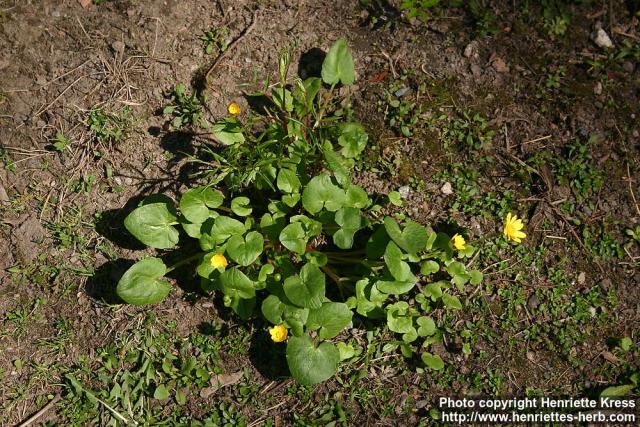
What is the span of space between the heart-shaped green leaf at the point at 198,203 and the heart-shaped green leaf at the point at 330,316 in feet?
2.52

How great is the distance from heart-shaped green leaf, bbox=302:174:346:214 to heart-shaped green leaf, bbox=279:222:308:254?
0.38ft

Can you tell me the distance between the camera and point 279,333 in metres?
2.96

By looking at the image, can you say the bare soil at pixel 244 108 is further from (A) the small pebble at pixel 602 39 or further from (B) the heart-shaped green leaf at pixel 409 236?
(B) the heart-shaped green leaf at pixel 409 236

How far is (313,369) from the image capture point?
2.91m

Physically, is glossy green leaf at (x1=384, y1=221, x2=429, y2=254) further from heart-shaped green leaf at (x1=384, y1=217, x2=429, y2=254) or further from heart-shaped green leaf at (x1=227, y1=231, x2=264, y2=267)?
heart-shaped green leaf at (x1=227, y1=231, x2=264, y2=267)

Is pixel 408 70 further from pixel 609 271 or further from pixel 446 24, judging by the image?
pixel 609 271

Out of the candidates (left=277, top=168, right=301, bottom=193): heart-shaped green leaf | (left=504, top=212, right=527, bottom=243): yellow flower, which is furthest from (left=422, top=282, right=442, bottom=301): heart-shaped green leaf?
(left=277, top=168, right=301, bottom=193): heart-shaped green leaf

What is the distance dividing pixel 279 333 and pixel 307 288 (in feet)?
1.02

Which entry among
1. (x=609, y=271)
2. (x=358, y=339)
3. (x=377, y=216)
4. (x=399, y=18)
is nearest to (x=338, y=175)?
(x=377, y=216)

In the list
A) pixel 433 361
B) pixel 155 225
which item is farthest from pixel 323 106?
pixel 433 361

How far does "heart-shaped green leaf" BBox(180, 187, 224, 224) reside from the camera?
118 inches

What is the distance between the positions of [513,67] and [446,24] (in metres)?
0.51

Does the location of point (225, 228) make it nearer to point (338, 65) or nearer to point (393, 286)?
point (393, 286)

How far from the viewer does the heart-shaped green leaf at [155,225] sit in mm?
3049
